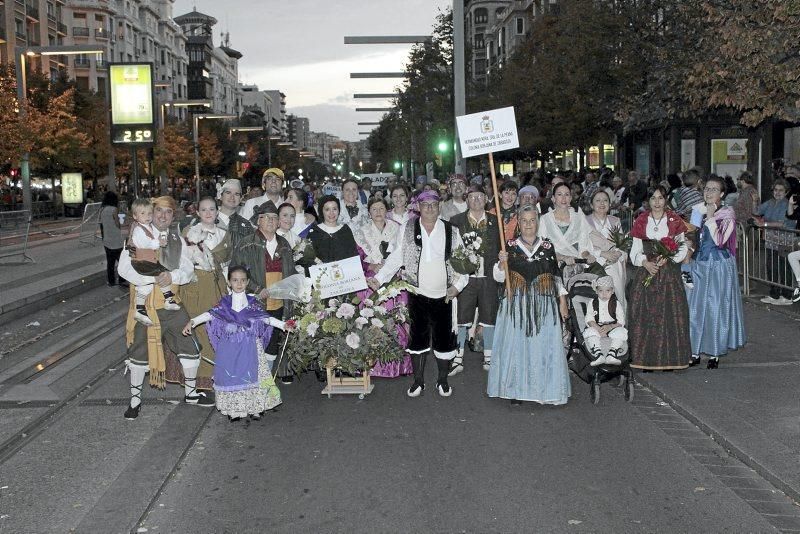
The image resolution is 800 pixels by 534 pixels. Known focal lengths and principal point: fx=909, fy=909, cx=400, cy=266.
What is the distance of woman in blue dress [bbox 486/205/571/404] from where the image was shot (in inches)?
313

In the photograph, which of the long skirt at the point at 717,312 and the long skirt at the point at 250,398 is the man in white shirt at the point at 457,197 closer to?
the long skirt at the point at 717,312

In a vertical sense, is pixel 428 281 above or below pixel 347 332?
above

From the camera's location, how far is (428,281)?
27.5ft

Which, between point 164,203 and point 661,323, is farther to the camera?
point 661,323

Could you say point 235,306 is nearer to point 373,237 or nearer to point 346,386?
point 346,386

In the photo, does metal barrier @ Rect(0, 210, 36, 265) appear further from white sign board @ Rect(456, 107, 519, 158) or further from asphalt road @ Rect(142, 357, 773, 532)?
asphalt road @ Rect(142, 357, 773, 532)

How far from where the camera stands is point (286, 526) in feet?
17.4

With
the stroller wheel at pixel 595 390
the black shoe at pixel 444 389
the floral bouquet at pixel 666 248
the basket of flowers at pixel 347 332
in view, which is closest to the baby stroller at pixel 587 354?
the stroller wheel at pixel 595 390

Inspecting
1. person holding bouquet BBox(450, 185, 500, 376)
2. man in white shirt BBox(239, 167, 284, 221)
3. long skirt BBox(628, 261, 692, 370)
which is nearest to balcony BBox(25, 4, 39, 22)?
man in white shirt BBox(239, 167, 284, 221)

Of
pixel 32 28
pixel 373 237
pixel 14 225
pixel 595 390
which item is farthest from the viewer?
pixel 32 28

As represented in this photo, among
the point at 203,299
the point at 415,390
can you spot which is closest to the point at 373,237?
the point at 415,390

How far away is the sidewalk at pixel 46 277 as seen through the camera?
1520 cm

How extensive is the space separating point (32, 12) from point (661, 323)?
231ft

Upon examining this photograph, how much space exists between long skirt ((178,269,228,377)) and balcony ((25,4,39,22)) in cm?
6715
